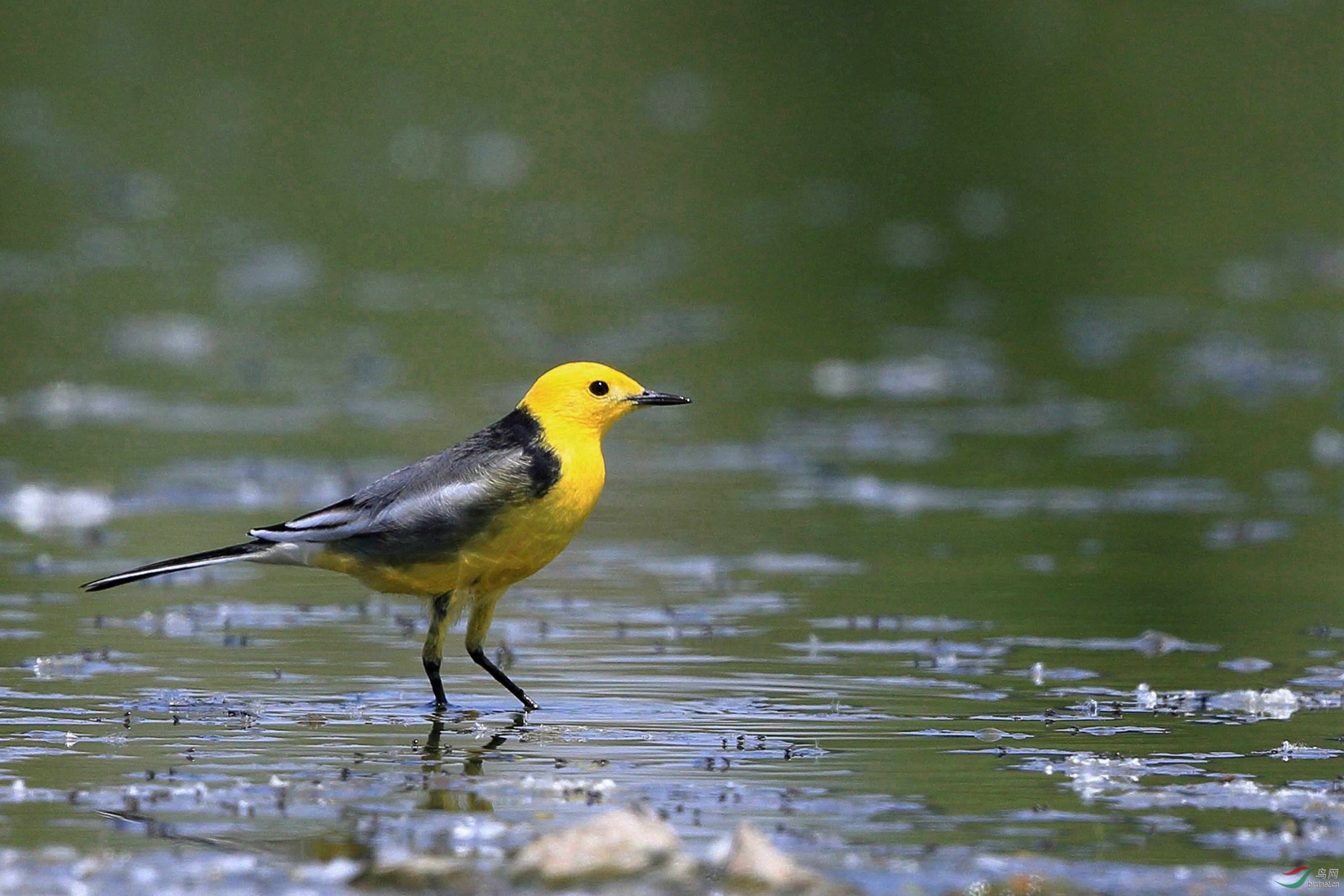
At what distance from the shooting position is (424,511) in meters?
7.60

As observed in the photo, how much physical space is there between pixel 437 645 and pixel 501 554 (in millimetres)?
379

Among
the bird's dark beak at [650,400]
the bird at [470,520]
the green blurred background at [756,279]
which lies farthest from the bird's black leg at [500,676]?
the green blurred background at [756,279]

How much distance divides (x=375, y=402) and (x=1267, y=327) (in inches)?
277

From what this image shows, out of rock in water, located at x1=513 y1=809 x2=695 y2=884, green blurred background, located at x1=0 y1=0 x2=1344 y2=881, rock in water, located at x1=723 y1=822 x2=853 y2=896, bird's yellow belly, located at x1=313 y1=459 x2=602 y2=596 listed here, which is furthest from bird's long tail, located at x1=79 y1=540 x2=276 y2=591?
rock in water, located at x1=723 y1=822 x2=853 y2=896

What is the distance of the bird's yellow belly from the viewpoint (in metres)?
7.62

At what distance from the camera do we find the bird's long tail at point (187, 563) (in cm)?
748

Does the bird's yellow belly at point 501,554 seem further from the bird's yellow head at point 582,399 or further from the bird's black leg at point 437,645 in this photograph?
the bird's yellow head at point 582,399

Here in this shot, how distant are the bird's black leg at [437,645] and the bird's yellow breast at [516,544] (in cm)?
5

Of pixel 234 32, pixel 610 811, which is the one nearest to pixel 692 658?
pixel 610 811

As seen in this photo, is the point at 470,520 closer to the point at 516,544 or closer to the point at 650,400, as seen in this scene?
the point at 516,544

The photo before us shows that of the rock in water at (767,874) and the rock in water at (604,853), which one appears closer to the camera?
the rock in water at (767,874)

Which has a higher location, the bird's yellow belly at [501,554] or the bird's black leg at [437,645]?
the bird's yellow belly at [501,554]

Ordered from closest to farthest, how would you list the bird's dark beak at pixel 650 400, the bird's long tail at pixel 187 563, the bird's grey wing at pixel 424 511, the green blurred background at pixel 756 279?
the bird's long tail at pixel 187 563
the bird's grey wing at pixel 424 511
the bird's dark beak at pixel 650 400
the green blurred background at pixel 756 279

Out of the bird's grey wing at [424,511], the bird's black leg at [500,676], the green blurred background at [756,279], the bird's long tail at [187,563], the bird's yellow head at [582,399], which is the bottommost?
the bird's black leg at [500,676]
